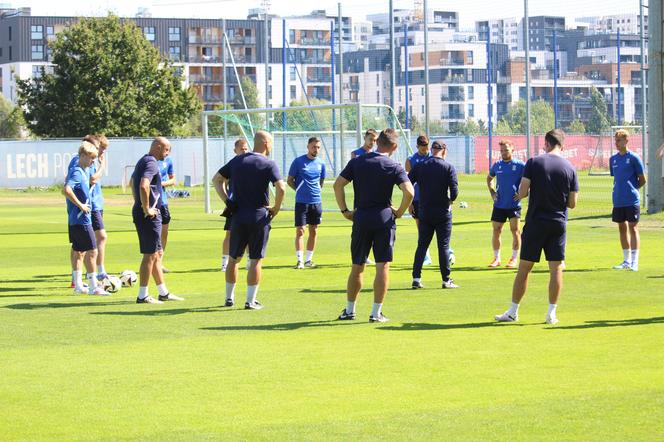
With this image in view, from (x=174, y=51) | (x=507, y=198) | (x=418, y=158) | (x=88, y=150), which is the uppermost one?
(x=174, y=51)

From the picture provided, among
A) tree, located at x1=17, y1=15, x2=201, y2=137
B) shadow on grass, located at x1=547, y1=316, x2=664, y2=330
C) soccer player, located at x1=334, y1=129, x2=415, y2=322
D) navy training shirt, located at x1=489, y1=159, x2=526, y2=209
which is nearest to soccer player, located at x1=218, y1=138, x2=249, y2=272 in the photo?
soccer player, located at x1=334, y1=129, x2=415, y2=322

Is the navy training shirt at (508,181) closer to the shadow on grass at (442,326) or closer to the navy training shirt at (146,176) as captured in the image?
the navy training shirt at (146,176)

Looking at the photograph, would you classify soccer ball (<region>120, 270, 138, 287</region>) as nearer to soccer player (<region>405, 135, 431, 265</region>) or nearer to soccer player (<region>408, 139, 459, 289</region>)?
soccer player (<region>408, 139, 459, 289</region>)

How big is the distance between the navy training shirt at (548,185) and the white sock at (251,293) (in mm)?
3360

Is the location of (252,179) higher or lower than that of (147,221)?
higher

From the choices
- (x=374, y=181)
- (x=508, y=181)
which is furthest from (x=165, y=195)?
(x=374, y=181)

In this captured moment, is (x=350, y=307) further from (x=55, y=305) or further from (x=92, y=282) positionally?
(x=92, y=282)

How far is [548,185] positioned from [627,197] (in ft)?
20.1

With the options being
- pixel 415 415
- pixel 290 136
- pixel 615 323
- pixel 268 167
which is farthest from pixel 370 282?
pixel 290 136

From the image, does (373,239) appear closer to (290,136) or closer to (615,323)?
(615,323)

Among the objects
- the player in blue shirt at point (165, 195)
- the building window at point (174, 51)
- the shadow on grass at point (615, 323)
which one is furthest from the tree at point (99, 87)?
the building window at point (174, 51)

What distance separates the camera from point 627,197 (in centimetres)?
1848

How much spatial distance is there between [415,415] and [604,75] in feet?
542

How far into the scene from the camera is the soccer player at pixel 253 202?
46.2ft
